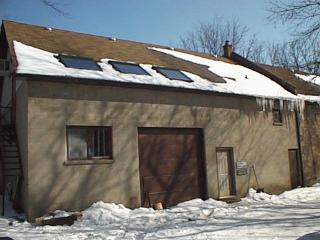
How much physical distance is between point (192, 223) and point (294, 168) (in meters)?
11.3

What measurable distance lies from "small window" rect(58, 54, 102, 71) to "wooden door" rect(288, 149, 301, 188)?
10644 millimetres

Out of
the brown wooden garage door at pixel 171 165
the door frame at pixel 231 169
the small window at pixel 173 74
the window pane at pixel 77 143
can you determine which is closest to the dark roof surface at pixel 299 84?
the door frame at pixel 231 169

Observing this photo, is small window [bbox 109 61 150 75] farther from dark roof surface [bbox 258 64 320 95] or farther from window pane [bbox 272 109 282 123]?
dark roof surface [bbox 258 64 320 95]

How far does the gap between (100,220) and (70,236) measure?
2.20 metres

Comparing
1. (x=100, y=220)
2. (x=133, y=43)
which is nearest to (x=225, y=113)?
(x=133, y=43)

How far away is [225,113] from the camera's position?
59.0 feet

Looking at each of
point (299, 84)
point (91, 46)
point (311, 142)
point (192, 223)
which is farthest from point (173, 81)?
point (299, 84)

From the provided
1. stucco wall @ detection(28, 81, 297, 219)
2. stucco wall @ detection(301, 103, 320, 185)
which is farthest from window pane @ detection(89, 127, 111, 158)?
stucco wall @ detection(301, 103, 320, 185)

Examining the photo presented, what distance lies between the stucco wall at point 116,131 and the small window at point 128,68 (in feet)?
3.70

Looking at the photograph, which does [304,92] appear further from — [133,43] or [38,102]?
[38,102]

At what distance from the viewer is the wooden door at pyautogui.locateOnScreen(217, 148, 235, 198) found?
57.8 feet

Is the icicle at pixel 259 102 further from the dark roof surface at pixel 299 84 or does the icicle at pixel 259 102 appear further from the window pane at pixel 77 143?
the window pane at pixel 77 143

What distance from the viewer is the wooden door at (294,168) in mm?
20938

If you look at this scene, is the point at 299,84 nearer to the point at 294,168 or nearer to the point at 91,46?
the point at 294,168
